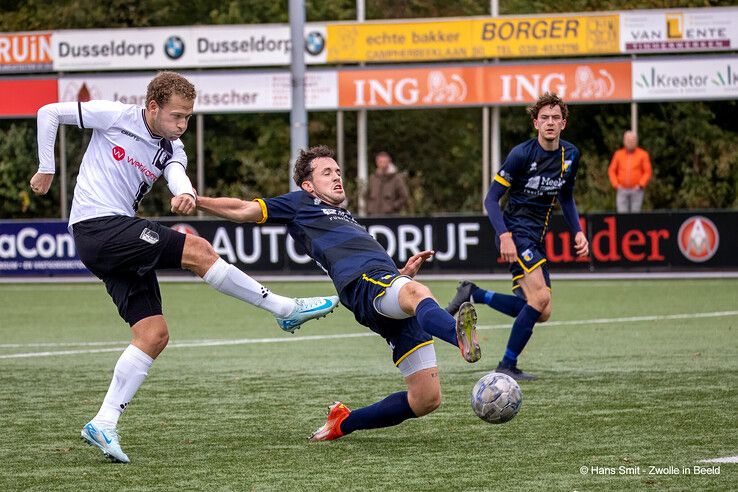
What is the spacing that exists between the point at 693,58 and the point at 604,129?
18.0 ft

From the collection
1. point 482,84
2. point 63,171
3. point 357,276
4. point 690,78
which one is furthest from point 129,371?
point 63,171

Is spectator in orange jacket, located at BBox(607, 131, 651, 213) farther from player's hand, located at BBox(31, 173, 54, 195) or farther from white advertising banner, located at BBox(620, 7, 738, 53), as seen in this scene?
player's hand, located at BBox(31, 173, 54, 195)

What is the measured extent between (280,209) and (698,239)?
46.7 ft

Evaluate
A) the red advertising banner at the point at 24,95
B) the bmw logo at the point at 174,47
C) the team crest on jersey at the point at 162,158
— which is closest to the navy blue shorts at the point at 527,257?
the team crest on jersey at the point at 162,158

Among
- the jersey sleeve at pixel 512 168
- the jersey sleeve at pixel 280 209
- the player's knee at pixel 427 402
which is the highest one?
the jersey sleeve at pixel 512 168

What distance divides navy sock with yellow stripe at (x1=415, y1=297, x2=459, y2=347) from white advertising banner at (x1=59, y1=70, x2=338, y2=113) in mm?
23035

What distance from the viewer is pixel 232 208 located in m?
7.23

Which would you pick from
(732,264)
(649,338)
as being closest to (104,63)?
(732,264)

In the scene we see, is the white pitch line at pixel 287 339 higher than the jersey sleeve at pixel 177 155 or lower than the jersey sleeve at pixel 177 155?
lower

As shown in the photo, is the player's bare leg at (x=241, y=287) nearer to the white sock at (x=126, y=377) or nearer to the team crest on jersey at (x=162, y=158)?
the team crest on jersey at (x=162, y=158)

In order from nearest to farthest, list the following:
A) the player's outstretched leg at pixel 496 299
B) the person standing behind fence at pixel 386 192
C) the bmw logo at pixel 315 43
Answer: the player's outstretched leg at pixel 496 299
the person standing behind fence at pixel 386 192
the bmw logo at pixel 315 43

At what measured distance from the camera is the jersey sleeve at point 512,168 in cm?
1002

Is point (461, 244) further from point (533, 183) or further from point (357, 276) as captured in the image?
point (357, 276)

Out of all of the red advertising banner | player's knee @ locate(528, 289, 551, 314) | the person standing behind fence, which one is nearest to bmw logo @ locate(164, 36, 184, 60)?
the red advertising banner
